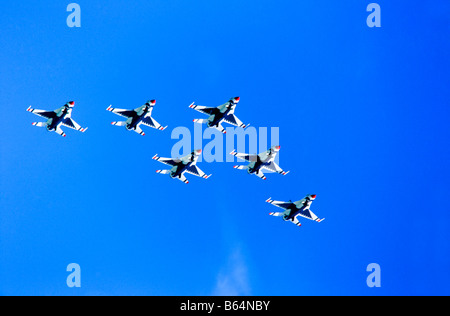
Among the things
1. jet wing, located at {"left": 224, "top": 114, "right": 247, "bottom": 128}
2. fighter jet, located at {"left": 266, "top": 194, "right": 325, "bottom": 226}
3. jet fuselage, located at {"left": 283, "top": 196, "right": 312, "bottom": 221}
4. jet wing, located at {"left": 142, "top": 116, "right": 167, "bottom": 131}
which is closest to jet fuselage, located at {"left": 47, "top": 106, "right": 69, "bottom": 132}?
jet wing, located at {"left": 142, "top": 116, "right": 167, "bottom": 131}

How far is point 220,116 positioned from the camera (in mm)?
86125

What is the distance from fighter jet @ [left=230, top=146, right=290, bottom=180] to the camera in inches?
3312

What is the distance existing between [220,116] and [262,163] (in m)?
9.94

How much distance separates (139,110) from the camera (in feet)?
281

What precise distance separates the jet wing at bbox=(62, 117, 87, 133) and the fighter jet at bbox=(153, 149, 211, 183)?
14985 millimetres

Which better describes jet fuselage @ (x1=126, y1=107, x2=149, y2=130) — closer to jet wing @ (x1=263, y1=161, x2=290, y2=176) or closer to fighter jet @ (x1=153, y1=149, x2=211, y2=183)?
fighter jet @ (x1=153, y1=149, x2=211, y2=183)

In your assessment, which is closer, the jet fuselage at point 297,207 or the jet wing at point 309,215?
the jet fuselage at point 297,207

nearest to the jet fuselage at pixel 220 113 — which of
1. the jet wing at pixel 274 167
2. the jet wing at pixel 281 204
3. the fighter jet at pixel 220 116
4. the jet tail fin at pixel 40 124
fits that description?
the fighter jet at pixel 220 116

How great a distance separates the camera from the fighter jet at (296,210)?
8189 centimetres

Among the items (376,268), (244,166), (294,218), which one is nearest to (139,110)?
(244,166)

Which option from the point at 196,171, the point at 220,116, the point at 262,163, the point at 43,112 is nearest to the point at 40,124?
the point at 43,112

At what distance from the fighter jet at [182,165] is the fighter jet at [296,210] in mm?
12927

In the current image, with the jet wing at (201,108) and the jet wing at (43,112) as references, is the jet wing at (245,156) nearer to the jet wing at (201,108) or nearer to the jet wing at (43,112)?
the jet wing at (201,108)
